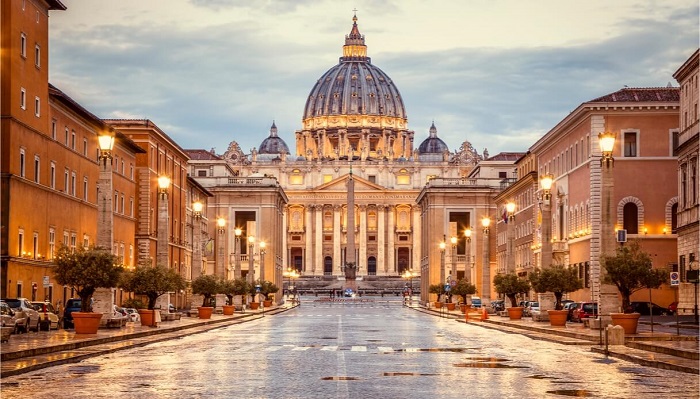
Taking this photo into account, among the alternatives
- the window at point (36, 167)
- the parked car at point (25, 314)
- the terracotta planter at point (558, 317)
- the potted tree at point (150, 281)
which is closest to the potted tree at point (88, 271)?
the parked car at point (25, 314)

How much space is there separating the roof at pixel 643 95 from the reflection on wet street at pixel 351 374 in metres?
43.8

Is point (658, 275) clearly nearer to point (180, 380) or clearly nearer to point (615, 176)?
point (180, 380)

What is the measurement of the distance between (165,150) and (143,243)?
1142cm

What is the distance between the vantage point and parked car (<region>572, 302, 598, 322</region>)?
58.7 meters

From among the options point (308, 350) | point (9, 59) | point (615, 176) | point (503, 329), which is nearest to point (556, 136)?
point (615, 176)

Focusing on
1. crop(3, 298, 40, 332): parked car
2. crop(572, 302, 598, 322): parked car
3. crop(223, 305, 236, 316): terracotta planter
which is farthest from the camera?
crop(223, 305, 236, 316): terracotta planter

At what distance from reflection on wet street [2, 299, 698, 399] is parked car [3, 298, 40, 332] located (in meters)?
8.46

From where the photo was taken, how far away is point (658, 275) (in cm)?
4544

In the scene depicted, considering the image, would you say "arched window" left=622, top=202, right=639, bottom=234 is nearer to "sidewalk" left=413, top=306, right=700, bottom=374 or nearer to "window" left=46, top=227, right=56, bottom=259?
"sidewalk" left=413, top=306, right=700, bottom=374

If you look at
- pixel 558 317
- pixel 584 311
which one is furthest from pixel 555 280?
pixel 558 317

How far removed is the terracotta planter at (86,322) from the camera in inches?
1625

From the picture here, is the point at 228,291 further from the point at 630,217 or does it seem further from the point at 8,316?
the point at 8,316

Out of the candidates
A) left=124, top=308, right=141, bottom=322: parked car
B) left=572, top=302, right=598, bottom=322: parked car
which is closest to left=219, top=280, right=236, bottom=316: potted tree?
left=124, top=308, right=141, bottom=322: parked car

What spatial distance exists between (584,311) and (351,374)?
124 ft
